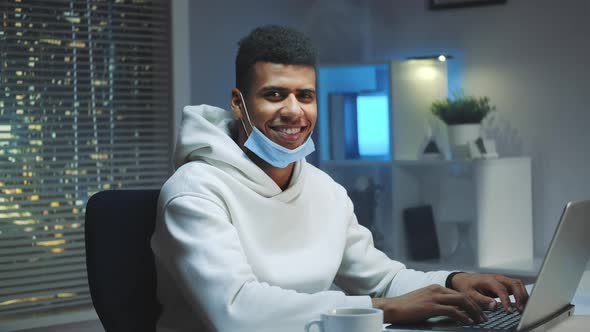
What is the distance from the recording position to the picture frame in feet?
15.7

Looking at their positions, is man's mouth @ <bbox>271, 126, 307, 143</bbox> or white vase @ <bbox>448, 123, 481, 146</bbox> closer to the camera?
man's mouth @ <bbox>271, 126, 307, 143</bbox>

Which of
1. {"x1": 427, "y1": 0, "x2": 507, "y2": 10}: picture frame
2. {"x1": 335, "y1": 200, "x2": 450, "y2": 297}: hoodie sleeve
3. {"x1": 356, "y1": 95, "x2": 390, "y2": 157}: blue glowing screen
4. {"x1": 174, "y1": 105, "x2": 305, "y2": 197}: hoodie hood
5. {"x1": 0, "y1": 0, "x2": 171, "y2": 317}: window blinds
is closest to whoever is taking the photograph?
{"x1": 174, "y1": 105, "x2": 305, "y2": 197}: hoodie hood

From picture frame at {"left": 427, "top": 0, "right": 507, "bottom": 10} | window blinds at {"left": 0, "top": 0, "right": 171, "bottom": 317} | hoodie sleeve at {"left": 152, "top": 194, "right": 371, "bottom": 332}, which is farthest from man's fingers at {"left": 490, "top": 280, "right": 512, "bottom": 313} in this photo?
picture frame at {"left": 427, "top": 0, "right": 507, "bottom": 10}

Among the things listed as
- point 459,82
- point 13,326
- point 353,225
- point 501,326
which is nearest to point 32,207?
point 13,326

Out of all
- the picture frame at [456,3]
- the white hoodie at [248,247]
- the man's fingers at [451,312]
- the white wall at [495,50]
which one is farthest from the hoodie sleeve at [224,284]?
the picture frame at [456,3]

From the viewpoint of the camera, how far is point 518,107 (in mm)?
4734

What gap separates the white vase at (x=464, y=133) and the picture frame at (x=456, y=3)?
726mm

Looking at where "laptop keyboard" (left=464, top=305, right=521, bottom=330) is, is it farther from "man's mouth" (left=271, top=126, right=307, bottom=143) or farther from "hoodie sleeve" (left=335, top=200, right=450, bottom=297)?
"man's mouth" (left=271, top=126, right=307, bottom=143)

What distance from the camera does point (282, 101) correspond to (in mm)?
1720

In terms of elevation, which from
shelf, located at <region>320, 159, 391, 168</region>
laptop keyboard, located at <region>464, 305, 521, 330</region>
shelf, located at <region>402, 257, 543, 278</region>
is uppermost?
shelf, located at <region>320, 159, 391, 168</region>

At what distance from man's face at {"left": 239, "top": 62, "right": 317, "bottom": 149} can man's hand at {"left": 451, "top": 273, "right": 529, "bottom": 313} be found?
42 centimetres

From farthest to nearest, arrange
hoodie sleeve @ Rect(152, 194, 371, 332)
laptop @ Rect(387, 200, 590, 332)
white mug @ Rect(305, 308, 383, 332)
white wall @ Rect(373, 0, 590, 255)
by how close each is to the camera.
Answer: white wall @ Rect(373, 0, 590, 255)
hoodie sleeve @ Rect(152, 194, 371, 332)
laptop @ Rect(387, 200, 590, 332)
white mug @ Rect(305, 308, 383, 332)

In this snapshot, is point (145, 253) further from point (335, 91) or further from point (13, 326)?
point (335, 91)

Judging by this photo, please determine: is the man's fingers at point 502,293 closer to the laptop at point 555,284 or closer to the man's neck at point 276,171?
the laptop at point 555,284
